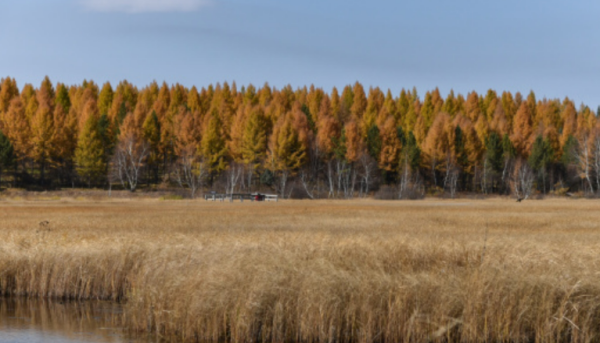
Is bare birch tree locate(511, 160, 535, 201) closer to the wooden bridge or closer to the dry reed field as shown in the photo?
the wooden bridge

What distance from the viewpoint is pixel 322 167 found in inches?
4242

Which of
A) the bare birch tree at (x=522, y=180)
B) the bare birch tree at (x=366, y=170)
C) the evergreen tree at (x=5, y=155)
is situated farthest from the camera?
the bare birch tree at (x=366, y=170)

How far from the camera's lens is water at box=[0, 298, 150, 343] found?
1694cm

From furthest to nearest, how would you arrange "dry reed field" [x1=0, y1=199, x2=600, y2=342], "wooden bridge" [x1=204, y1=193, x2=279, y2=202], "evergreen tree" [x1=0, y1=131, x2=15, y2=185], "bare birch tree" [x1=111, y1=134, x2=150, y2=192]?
1. "bare birch tree" [x1=111, y1=134, x2=150, y2=192]
2. "evergreen tree" [x1=0, y1=131, x2=15, y2=185]
3. "wooden bridge" [x1=204, y1=193, x2=279, y2=202]
4. "dry reed field" [x1=0, y1=199, x2=600, y2=342]

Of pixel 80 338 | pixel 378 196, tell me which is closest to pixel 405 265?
pixel 80 338

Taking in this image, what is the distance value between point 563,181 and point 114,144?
259 ft

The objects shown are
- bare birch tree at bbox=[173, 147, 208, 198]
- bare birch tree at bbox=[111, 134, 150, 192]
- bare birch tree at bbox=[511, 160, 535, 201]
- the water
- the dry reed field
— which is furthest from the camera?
bare birch tree at bbox=[173, 147, 208, 198]

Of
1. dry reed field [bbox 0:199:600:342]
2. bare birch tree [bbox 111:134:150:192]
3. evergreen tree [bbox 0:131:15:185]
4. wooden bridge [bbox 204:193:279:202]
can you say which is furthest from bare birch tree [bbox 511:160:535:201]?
dry reed field [bbox 0:199:600:342]

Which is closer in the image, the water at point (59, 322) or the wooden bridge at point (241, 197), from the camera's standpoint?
the water at point (59, 322)

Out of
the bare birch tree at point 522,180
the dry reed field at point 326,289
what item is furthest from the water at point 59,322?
the bare birch tree at point 522,180

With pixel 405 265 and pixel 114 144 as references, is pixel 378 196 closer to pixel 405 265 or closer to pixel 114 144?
Result: pixel 114 144

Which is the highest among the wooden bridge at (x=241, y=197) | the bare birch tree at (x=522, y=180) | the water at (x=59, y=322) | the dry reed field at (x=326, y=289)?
the bare birch tree at (x=522, y=180)

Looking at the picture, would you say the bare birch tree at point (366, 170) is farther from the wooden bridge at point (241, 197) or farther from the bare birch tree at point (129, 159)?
the bare birch tree at point (129, 159)

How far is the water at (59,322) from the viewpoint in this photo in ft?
55.6
